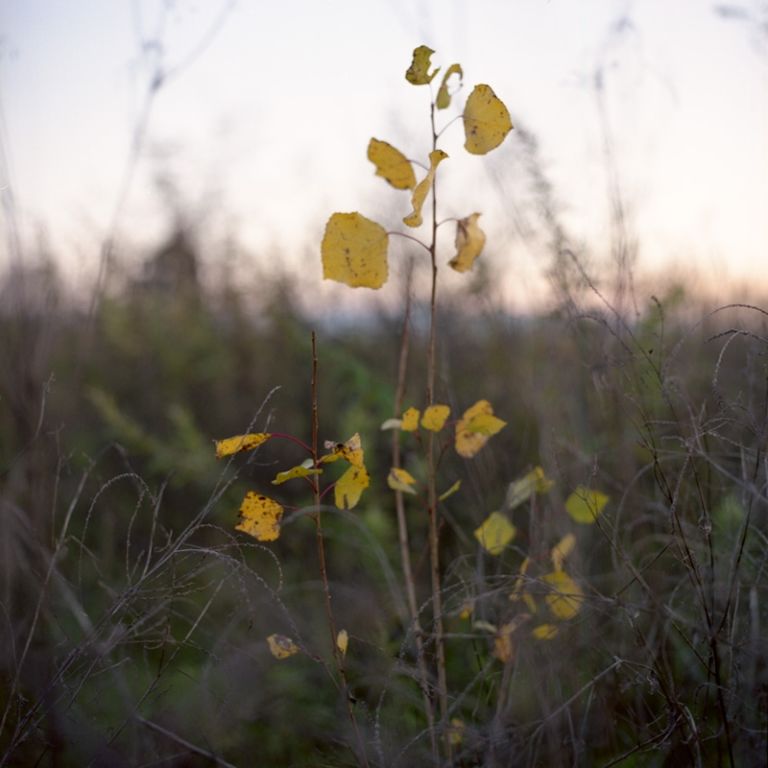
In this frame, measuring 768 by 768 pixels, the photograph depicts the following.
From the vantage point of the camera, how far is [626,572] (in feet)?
4.33

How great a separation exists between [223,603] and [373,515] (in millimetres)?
577

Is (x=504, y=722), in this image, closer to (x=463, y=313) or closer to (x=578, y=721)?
(x=578, y=721)

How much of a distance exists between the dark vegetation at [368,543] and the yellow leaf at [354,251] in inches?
12.4

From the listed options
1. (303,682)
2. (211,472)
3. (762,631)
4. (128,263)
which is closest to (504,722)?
(762,631)

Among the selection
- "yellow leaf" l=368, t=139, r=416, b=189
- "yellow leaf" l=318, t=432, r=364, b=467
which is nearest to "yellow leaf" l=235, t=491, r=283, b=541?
"yellow leaf" l=318, t=432, r=364, b=467

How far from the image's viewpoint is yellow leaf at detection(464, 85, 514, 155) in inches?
37.6

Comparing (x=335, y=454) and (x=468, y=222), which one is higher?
(x=468, y=222)

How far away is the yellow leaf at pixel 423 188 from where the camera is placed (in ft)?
3.04

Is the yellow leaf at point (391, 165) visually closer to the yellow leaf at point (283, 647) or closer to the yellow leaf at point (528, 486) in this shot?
the yellow leaf at point (528, 486)

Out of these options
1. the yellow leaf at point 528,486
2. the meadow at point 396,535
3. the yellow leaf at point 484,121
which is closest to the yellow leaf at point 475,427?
the meadow at point 396,535

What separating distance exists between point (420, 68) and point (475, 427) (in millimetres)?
481

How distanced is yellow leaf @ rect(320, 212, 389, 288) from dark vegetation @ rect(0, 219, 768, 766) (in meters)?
0.31

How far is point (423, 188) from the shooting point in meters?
0.94

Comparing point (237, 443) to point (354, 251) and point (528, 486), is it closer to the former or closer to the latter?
point (354, 251)
